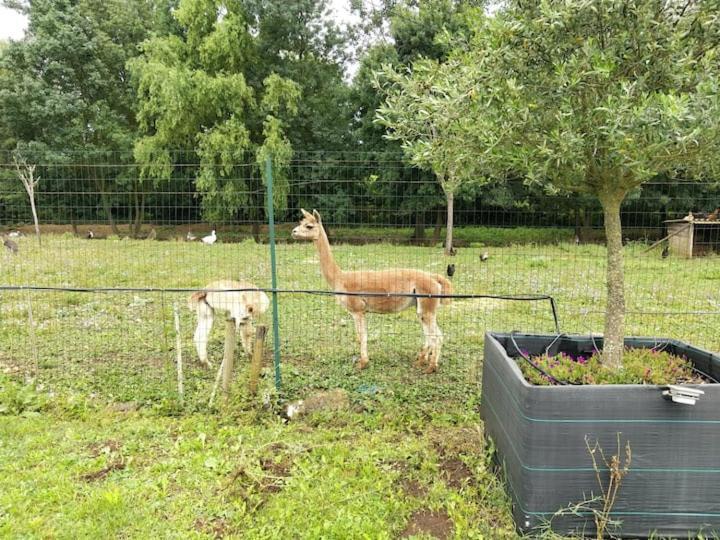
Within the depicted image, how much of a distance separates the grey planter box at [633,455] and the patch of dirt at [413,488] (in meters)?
0.69

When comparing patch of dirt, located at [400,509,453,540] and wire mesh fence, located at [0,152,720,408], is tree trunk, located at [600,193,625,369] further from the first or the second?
patch of dirt, located at [400,509,453,540]

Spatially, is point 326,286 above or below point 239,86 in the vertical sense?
below

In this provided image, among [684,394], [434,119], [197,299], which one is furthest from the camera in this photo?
[197,299]

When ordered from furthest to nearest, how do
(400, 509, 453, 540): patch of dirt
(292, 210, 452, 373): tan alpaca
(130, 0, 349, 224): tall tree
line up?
(130, 0, 349, 224): tall tree → (292, 210, 452, 373): tan alpaca → (400, 509, 453, 540): patch of dirt

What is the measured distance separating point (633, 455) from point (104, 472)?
3351 millimetres

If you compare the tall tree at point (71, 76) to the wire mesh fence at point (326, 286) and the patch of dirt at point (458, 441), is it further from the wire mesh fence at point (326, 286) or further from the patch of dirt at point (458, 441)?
the patch of dirt at point (458, 441)

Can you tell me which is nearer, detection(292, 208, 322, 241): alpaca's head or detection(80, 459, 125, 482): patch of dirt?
detection(80, 459, 125, 482): patch of dirt

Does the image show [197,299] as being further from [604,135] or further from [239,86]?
[239,86]

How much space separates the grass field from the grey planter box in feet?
1.47

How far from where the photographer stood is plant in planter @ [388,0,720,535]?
2.31 meters

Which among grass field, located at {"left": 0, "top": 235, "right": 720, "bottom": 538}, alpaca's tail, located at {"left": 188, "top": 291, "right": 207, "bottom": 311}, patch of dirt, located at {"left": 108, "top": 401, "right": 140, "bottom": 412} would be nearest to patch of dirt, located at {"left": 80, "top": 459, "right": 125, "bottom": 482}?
grass field, located at {"left": 0, "top": 235, "right": 720, "bottom": 538}

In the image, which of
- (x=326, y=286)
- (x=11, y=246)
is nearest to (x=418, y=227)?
(x=326, y=286)

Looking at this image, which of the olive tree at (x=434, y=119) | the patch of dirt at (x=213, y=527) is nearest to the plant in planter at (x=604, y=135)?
the olive tree at (x=434, y=119)

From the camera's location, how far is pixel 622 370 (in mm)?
2865
